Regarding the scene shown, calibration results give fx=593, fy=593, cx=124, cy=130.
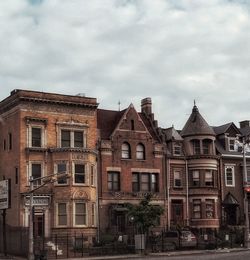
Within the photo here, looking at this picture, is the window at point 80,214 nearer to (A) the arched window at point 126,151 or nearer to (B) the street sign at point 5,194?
(B) the street sign at point 5,194

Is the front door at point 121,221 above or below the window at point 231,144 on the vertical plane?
below

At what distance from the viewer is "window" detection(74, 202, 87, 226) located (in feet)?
181

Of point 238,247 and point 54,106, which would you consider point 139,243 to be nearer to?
point 238,247

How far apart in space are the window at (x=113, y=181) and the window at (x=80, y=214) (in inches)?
193

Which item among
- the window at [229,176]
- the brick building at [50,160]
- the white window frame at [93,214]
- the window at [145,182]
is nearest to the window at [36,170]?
the brick building at [50,160]

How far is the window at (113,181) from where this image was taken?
60.0m

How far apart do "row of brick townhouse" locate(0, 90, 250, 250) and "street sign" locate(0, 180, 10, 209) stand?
3007 mm

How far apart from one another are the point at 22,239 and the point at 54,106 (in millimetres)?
13650

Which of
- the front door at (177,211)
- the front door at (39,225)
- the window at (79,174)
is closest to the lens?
the front door at (39,225)

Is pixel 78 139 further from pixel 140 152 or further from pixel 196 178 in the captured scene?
pixel 196 178

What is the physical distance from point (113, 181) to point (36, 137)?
9.62m

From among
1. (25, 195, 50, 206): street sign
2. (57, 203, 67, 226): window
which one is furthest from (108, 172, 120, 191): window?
A: (25, 195, 50, 206): street sign

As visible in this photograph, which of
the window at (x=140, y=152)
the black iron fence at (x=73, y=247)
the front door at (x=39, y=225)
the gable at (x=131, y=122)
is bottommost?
the black iron fence at (x=73, y=247)

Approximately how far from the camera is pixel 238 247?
57031 mm
